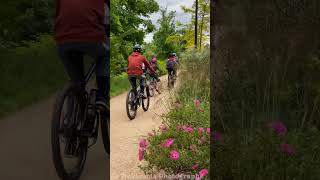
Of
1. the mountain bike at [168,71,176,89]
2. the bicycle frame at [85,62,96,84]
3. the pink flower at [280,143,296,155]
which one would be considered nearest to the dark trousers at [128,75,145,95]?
the mountain bike at [168,71,176,89]

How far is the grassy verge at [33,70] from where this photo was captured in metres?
3.43

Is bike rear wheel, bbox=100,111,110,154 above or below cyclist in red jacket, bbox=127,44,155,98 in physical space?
below

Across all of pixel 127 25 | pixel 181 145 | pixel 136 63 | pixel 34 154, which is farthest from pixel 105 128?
pixel 127 25

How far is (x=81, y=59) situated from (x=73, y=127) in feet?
1.79

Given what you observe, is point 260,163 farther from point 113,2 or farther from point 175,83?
point 113,2

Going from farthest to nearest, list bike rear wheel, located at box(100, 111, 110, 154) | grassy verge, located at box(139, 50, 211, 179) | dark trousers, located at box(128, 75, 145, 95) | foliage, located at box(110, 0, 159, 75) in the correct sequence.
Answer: foliage, located at box(110, 0, 159, 75) < dark trousers, located at box(128, 75, 145, 95) < grassy verge, located at box(139, 50, 211, 179) < bike rear wheel, located at box(100, 111, 110, 154)

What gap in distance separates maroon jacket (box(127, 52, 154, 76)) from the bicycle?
3855 millimetres

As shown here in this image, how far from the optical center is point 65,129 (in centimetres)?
324

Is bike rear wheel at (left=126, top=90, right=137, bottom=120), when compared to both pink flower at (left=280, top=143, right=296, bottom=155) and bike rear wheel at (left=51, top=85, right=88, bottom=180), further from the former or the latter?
pink flower at (left=280, top=143, right=296, bottom=155)

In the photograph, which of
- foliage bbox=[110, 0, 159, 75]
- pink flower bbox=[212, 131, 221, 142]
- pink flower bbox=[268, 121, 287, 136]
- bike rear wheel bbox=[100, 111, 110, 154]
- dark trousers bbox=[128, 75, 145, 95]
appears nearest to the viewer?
pink flower bbox=[268, 121, 287, 136]

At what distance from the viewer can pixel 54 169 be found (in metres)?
3.56

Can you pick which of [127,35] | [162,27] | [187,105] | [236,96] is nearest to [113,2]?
[127,35]

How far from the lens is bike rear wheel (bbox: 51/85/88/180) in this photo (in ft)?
10.4

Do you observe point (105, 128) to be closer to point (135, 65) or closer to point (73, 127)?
point (73, 127)
